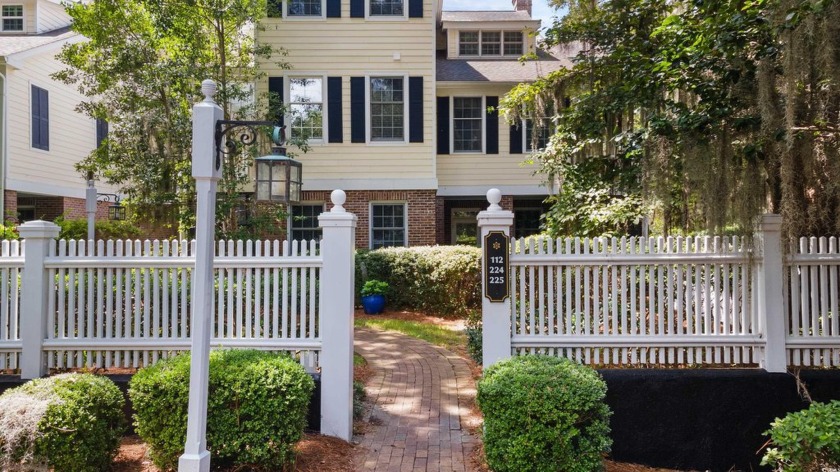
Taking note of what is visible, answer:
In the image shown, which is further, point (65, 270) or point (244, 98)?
point (244, 98)

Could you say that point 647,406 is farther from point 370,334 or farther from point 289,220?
point 289,220

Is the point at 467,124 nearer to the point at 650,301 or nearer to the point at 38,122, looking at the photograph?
the point at 38,122

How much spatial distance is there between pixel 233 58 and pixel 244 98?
147cm

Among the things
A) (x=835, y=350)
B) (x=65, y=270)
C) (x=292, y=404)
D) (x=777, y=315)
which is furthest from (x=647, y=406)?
(x=65, y=270)

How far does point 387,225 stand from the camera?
14008 millimetres

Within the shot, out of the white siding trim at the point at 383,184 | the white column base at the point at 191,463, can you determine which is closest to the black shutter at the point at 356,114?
the white siding trim at the point at 383,184

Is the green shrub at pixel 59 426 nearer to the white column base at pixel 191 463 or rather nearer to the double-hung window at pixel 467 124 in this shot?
the white column base at pixel 191 463

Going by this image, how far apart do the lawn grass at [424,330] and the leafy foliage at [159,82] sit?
9.90 feet

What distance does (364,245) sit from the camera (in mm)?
13883

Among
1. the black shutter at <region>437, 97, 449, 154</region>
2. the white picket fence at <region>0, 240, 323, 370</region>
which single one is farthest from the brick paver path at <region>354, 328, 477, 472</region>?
the black shutter at <region>437, 97, 449, 154</region>

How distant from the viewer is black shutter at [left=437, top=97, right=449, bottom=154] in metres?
15.3

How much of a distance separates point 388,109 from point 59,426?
10.7 m

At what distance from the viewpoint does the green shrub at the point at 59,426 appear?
3977 mm

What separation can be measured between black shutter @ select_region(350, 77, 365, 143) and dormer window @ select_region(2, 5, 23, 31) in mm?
10902
